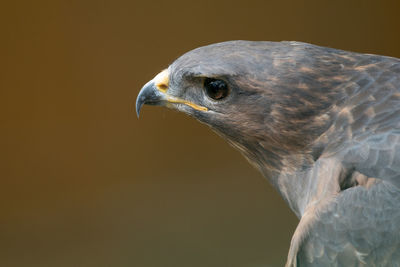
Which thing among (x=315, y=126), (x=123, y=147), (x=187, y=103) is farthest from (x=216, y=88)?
(x=123, y=147)

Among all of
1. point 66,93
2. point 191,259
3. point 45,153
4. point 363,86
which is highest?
point 363,86

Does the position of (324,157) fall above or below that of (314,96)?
below

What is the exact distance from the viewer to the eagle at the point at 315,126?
1.89m

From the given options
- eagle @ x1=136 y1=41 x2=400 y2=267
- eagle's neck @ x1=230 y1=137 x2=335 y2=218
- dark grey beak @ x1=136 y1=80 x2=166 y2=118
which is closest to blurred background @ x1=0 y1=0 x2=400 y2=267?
dark grey beak @ x1=136 y1=80 x2=166 y2=118

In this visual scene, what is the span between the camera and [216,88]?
224 centimetres

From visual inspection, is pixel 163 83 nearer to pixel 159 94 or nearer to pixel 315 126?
pixel 159 94

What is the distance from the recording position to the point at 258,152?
236 cm

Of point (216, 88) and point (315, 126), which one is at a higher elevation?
point (216, 88)

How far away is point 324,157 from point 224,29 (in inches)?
137

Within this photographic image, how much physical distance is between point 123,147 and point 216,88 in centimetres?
353

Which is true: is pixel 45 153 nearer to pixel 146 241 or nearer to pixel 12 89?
pixel 12 89

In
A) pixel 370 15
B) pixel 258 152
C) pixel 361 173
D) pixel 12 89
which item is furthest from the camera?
pixel 370 15

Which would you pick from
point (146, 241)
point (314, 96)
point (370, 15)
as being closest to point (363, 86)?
point (314, 96)

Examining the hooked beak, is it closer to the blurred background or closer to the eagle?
the eagle
